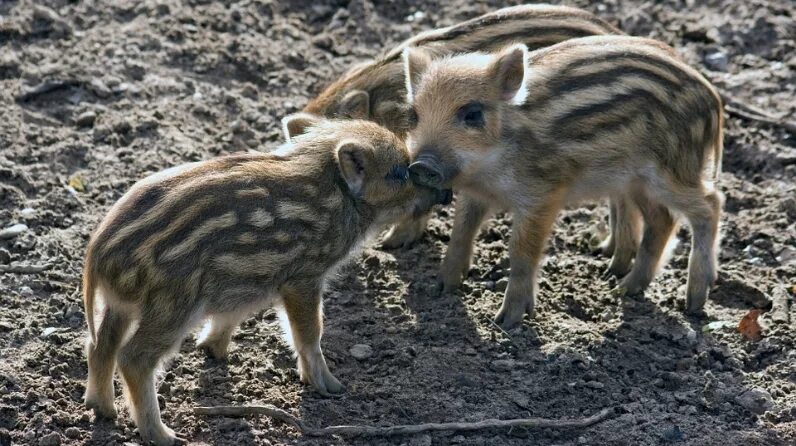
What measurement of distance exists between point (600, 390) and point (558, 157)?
1.22 m

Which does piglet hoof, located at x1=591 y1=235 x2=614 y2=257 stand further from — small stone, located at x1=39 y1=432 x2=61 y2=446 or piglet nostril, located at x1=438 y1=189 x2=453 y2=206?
small stone, located at x1=39 y1=432 x2=61 y2=446

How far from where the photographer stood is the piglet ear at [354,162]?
223 inches

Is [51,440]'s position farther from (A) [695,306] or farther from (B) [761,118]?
(B) [761,118]

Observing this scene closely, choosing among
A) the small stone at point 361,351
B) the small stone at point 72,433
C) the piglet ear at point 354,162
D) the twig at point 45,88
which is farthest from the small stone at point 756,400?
the twig at point 45,88

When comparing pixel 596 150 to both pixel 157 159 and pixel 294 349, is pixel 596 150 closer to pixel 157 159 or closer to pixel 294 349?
pixel 294 349

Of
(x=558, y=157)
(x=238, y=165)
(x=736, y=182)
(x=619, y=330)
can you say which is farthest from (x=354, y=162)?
(x=736, y=182)

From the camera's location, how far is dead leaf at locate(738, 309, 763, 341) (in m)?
6.22

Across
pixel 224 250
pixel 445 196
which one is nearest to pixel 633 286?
pixel 445 196

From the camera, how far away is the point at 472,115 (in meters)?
6.25

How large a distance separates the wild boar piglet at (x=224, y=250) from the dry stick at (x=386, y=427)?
30cm

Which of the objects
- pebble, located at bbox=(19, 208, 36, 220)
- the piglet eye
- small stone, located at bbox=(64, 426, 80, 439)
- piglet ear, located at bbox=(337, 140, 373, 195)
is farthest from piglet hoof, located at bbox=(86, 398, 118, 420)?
the piglet eye

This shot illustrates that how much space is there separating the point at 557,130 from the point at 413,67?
827 millimetres

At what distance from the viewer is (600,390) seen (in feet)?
18.9

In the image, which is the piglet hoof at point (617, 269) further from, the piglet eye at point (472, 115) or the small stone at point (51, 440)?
the small stone at point (51, 440)
